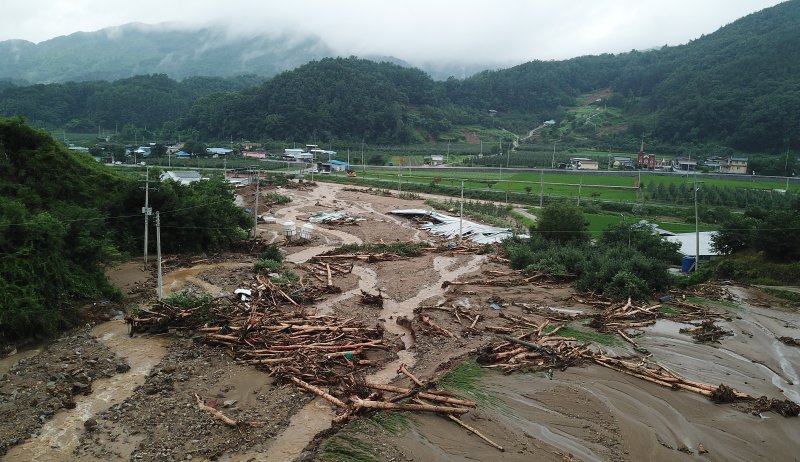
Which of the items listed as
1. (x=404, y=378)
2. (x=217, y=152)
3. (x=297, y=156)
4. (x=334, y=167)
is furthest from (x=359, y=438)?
(x=217, y=152)

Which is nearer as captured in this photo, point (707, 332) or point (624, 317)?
point (707, 332)

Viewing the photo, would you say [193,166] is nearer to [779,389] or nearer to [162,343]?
[162,343]

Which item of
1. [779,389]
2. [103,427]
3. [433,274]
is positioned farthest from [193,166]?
[779,389]

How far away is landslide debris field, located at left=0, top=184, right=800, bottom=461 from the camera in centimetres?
1045

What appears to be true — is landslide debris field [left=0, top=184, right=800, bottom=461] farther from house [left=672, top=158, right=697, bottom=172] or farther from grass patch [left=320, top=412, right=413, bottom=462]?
house [left=672, top=158, right=697, bottom=172]

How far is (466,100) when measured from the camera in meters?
137

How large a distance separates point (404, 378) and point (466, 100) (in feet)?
429

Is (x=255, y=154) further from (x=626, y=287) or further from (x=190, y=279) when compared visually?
(x=626, y=287)

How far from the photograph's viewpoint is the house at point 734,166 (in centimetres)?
6449

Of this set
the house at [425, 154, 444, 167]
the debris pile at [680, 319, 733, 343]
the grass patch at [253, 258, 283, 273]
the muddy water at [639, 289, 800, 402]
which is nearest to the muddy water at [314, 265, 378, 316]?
the grass patch at [253, 258, 283, 273]

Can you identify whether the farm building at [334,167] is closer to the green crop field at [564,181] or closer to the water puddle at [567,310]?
the green crop field at [564,181]

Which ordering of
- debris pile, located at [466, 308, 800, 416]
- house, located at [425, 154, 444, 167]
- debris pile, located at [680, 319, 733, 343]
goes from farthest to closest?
1. house, located at [425, 154, 444, 167]
2. debris pile, located at [680, 319, 733, 343]
3. debris pile, located at [466, 308, 800, 416]

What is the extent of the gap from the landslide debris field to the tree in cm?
741

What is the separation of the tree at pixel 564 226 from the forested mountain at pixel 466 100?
60875 mm
